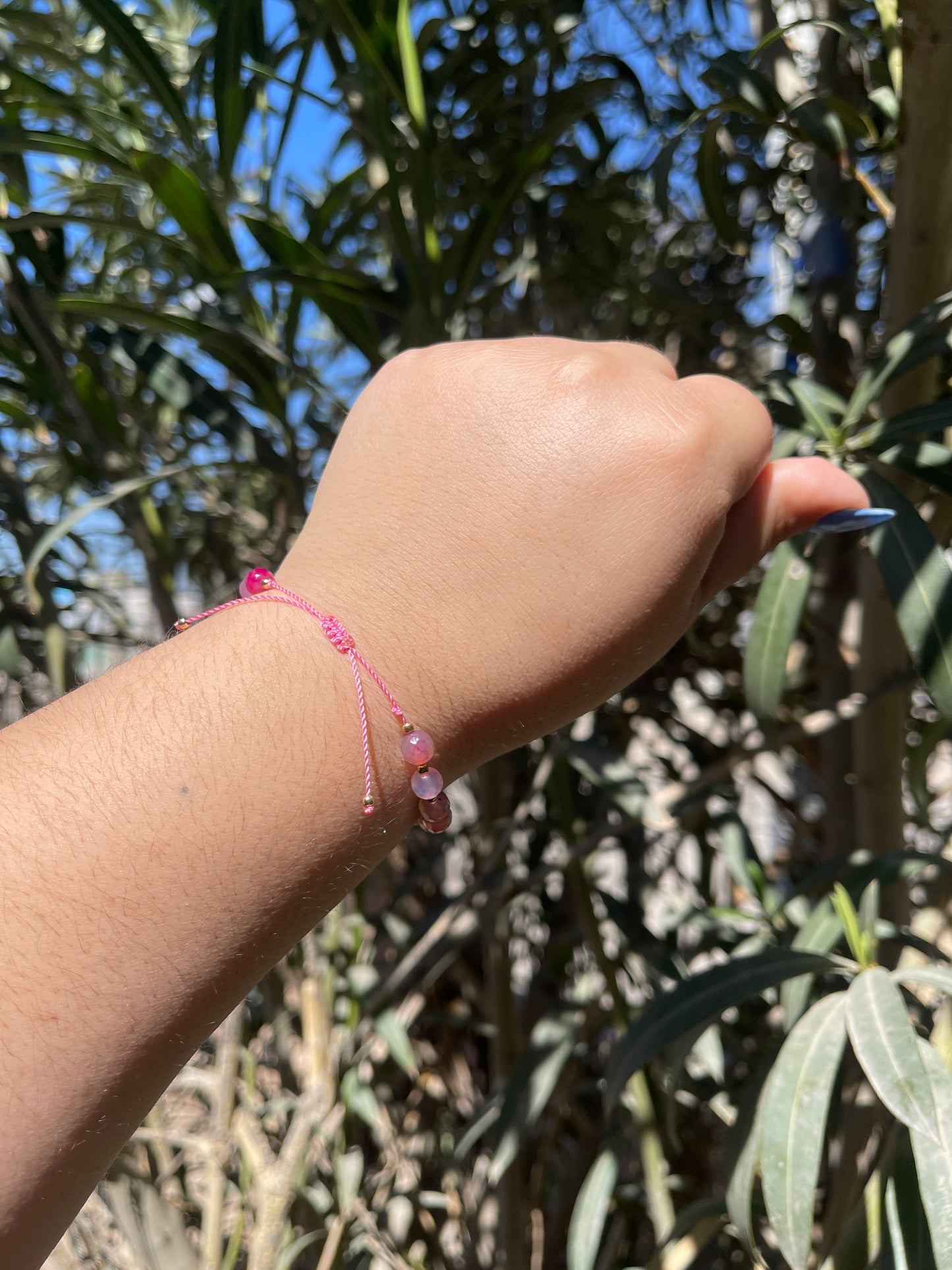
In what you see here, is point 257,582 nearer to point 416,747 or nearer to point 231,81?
point 416,747

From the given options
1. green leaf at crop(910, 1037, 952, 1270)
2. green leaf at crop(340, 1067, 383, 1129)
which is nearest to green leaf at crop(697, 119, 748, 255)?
green leaf at crop(910, 1037, 952, 1270)

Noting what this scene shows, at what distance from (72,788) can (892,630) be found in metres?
0.59

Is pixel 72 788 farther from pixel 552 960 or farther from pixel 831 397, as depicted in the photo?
pixel 552 960

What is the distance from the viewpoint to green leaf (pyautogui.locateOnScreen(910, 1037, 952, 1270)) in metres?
0.46

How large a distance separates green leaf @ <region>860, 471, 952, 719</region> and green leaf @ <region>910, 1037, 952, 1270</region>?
0.72 feet

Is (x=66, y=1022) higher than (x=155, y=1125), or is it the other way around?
(x=66, y=1022)

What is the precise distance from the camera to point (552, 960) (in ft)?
3.42

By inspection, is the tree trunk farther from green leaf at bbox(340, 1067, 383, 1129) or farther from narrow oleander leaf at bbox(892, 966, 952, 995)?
green leaf at bbox(340, 1067, 383, 1129)

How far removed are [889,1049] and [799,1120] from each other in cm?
8

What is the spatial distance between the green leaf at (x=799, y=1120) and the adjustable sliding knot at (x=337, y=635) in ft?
1.34

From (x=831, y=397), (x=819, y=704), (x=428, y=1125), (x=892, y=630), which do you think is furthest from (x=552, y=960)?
(x=831, y=397)

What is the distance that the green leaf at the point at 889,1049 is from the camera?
461 mm

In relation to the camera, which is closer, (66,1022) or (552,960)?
(66,1022)

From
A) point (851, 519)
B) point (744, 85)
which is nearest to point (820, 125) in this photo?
point (744, 85)
